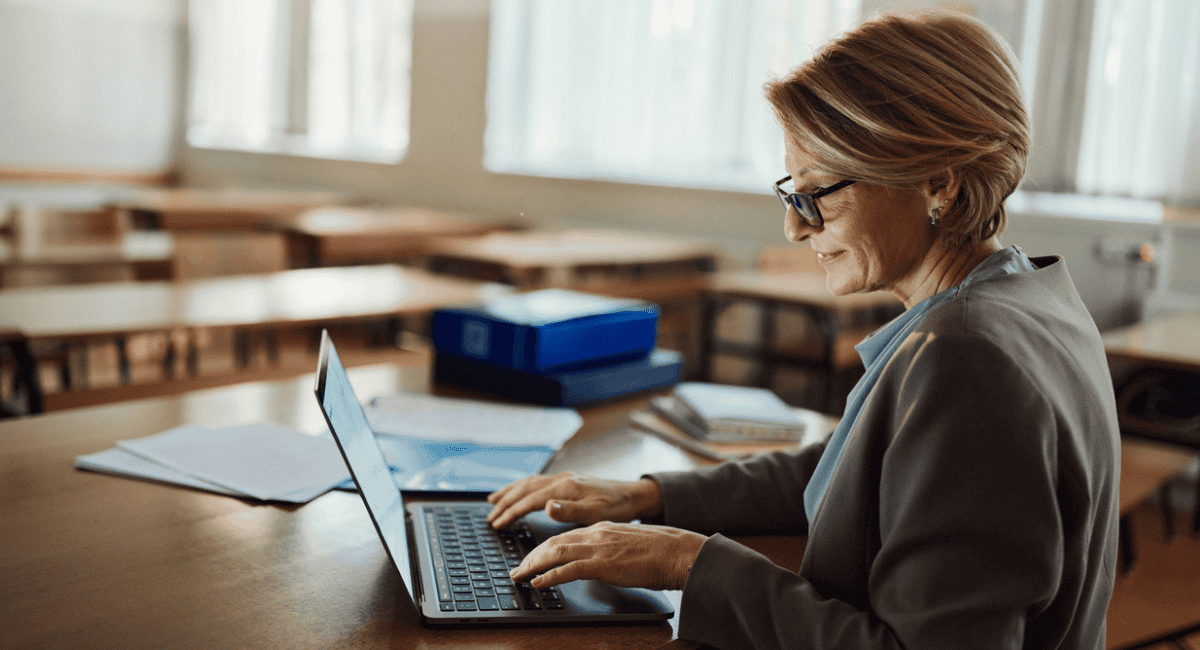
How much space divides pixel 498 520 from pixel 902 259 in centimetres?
53

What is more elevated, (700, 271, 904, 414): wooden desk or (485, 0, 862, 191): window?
(485, 0, 862, 191): window

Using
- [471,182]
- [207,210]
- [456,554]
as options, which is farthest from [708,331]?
[456,554]

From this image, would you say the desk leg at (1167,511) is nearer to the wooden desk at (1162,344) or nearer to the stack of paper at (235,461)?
the wooden desk at (1162,344)

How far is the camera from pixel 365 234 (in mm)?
4863

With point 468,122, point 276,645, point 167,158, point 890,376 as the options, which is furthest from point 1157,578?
point 167,158

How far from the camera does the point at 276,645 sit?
2.68 ft

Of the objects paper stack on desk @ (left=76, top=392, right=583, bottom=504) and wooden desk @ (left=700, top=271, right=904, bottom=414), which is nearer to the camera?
paper stack on desk @ (left=76, top=392, right=583, bottom=504)

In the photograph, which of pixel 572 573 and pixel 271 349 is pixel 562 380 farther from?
pixel 271 349

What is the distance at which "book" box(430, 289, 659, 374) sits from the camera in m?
1.68

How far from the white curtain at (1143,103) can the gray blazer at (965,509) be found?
12.6 ft

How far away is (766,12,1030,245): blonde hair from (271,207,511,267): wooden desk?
4.11m

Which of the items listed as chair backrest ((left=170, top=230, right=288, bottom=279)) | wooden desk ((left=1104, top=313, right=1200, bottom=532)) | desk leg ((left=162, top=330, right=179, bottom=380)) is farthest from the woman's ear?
chair backrest ((left=170, top=230, right=288, bottom=279))

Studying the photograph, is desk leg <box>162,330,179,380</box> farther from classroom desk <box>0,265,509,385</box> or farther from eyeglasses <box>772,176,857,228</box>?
eyeglasses <box>772,176,857,228</box>

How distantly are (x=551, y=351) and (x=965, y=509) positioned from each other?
40.6 inches
